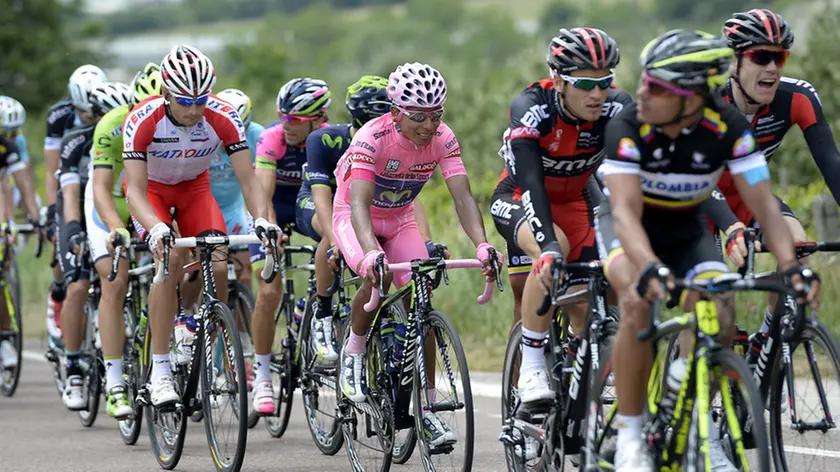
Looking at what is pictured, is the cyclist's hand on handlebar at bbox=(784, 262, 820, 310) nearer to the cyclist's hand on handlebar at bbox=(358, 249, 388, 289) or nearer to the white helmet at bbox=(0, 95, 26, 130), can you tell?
the cyclist's hand on handlebar at bbox=(358, 249, 388, 289)

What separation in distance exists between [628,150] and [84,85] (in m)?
6.28

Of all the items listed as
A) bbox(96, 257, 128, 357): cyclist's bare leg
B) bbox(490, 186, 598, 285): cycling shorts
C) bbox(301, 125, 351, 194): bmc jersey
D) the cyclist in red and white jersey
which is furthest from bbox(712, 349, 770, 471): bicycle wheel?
bbox(96, 257, 128, 357): cyclist's bare leg

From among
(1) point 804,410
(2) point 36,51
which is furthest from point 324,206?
(2) point 36,51

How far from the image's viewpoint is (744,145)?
17.3ft

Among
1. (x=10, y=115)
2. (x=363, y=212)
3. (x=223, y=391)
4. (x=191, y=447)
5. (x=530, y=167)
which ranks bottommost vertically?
(x=191, y=447)

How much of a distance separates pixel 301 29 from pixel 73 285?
14159cm

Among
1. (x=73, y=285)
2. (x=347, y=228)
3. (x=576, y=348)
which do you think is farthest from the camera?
(x=73, y=285)

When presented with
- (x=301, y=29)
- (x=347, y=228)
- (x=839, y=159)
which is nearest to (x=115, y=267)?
(x=347, y=228)

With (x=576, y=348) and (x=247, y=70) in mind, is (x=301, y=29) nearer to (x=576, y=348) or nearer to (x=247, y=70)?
(x=247, y=70)

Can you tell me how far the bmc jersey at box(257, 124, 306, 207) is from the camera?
31.7 ft

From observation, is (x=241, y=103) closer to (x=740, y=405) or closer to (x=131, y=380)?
(x=131, y=380)

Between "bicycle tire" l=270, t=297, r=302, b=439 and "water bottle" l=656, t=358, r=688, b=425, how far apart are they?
4066 mm

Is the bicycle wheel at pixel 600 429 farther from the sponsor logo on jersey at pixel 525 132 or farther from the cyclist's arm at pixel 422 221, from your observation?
the cyclist's arm at pixel 422 221

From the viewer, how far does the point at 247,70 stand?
100 m
